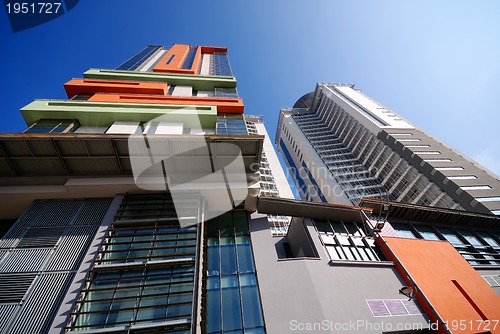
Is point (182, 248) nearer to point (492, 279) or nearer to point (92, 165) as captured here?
point (92, 165)

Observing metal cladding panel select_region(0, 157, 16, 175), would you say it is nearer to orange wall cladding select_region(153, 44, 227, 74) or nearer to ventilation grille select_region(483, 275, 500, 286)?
orange wall cladding select_region(153, 44, 227, 74)

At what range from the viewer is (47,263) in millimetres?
11062

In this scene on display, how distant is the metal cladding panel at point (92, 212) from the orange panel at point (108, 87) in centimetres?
1187

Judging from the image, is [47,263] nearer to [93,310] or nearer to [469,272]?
[93,310]

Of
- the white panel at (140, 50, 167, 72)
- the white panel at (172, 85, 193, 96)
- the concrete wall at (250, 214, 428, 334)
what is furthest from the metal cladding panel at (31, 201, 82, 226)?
the white panel at (140, 50, 167, 72)

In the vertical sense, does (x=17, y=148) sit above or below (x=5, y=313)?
above

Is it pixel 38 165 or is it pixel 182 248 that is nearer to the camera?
pixel 182 248

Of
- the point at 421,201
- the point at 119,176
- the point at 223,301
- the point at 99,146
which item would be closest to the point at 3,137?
the point at 99,146

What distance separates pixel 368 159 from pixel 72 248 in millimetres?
64083

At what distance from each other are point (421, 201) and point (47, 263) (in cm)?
5396

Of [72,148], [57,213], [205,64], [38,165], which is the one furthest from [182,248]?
[205,64]

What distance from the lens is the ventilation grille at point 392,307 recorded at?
11778 mm

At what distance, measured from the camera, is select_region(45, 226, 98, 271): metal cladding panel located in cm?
1110

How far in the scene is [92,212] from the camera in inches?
545
